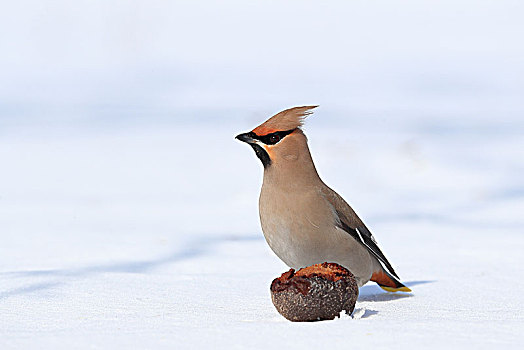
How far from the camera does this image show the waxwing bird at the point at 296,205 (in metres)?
3.59

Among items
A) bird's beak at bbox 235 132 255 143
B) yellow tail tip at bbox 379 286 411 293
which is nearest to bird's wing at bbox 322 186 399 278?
yellow tail tip at bbox 379 286 411 293

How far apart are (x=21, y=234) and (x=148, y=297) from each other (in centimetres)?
199

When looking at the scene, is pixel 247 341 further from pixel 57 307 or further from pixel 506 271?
pixel 506 271

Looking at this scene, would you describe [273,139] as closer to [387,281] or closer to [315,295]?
[315,295]

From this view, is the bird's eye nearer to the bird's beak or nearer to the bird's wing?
the bird's beak

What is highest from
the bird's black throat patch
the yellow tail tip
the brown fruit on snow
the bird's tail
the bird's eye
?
the bird's eye

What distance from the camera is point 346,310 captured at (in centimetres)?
324

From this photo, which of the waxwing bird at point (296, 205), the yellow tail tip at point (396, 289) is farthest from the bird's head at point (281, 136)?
the yellow tail tip at point (396, 289)

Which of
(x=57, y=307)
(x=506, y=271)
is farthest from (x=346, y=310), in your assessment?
(x=506, y=271)

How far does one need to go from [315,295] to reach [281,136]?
0.76m

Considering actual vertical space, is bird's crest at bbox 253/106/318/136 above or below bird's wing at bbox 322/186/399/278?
above

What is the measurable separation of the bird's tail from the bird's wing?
0.16 feet

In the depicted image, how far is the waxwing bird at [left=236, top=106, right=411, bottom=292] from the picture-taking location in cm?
359

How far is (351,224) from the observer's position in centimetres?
383
